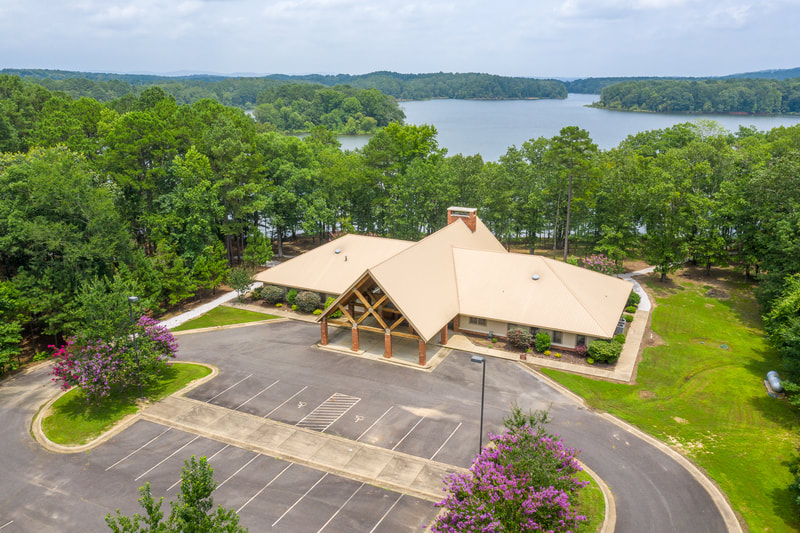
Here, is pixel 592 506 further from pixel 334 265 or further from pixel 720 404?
pixel 334 265

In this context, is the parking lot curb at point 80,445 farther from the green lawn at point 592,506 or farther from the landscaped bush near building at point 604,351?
the landscaped bush near building at point 604,351

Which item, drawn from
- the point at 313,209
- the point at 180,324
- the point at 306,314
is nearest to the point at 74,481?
the point at 180,324

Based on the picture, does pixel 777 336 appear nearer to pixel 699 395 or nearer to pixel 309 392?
pixel 699 395

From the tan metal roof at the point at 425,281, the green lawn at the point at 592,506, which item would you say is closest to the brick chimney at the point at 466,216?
the tan metal roof at the point at 425,281

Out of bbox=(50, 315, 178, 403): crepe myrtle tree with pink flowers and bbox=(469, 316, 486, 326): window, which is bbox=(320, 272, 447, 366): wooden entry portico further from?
bbox=(50, 315, 178, 403): crepe myrtle tree with pink flowers

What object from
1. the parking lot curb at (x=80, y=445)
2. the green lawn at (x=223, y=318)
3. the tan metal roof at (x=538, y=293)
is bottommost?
the parking lot curb at (x=80, y=445)

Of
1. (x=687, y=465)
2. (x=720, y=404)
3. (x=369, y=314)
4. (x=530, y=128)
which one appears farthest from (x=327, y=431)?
(x=530, y=128)

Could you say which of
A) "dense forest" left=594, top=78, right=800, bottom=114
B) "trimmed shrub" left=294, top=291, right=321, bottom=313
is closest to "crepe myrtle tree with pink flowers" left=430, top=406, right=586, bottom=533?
A: "trimmed shrub" left=294, top=291, right=321, bottom=313
